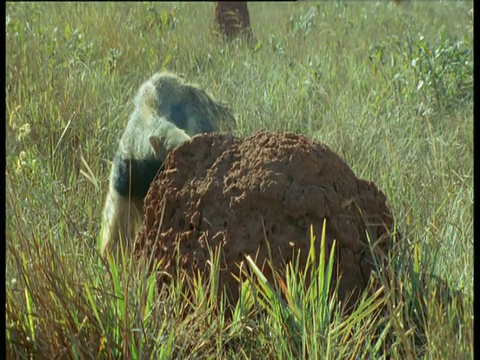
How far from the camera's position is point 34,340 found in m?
2.38

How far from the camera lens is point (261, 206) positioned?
2.97m

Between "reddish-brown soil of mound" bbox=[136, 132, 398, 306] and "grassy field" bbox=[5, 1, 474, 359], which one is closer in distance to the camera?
"grassy field" bbox=[5, 1, 474, 359]

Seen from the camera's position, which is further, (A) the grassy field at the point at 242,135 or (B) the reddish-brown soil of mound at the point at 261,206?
(B) the reddish-brown soil of mound at the point at 261,206

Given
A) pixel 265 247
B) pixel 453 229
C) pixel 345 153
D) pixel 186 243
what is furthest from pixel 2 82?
pixel 345 153

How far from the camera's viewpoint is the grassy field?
2.47 meters

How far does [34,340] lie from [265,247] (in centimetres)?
83

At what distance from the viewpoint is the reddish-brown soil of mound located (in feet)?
9.62

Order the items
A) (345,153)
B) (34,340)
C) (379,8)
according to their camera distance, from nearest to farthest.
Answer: (34,340), (345,153), (379,8)

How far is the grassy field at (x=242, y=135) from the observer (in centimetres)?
247

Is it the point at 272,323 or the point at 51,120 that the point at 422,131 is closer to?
the point at 51,120

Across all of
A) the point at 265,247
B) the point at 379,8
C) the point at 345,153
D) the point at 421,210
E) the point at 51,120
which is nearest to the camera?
the point at 265,247

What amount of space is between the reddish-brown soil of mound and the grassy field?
0.43 ft

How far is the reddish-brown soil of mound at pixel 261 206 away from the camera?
9.62 feet

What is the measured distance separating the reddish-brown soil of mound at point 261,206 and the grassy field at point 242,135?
0.43 ft
